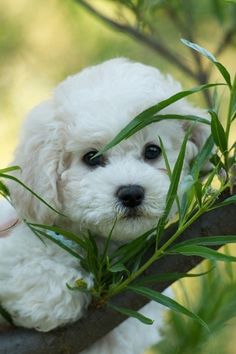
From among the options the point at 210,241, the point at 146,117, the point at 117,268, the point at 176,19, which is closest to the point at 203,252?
the point at 210,241

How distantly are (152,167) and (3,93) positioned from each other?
2.23m

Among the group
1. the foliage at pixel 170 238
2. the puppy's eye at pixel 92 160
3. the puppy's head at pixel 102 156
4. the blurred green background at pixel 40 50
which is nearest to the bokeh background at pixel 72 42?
the blurred green background at pixel 40 50

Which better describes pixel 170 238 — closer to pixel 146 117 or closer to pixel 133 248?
pixel 133 248

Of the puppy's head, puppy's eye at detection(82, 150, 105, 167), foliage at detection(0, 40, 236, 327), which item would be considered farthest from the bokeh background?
foliage at detection(0, 40, 236, 327)

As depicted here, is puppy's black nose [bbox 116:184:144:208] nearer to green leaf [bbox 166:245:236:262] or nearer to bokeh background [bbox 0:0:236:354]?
green leaf [bbox 166:245:236:262]

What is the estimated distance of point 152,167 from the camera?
1658 mm

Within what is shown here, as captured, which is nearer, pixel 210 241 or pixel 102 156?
pixel 210 241

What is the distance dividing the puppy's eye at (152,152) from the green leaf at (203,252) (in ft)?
1.03

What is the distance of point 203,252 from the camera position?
139cm

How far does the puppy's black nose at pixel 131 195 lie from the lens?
1544 millimetres

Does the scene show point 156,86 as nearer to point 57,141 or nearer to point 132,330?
point 57,141

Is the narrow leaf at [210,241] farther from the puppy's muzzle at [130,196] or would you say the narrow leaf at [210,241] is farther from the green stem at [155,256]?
the puppy's muzzle at [130,196]

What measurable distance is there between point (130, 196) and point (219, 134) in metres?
0.21

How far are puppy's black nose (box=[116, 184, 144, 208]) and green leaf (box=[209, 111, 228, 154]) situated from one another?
0.60ft
